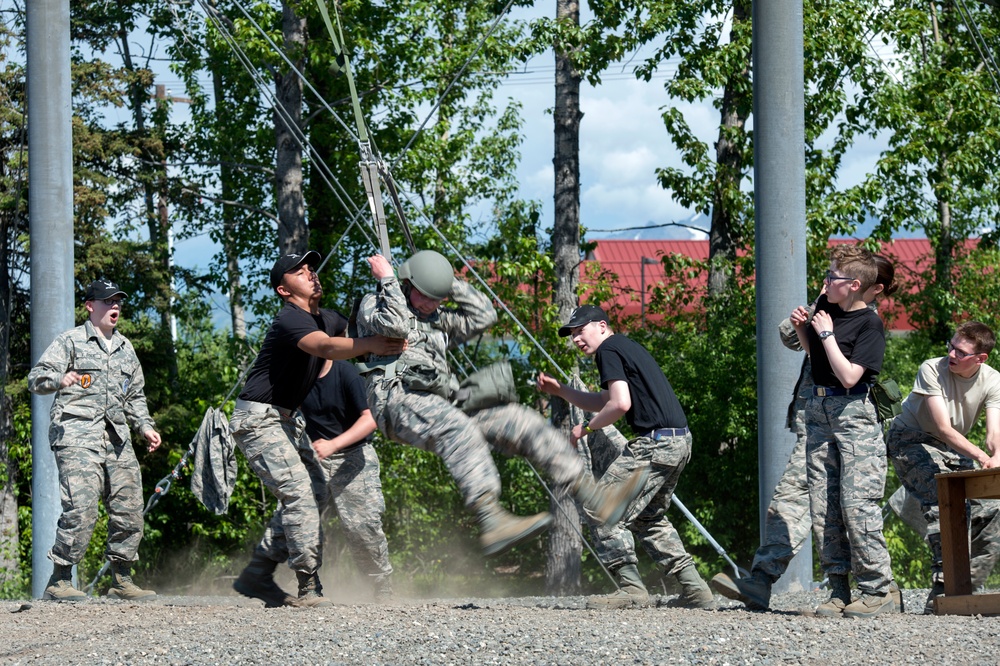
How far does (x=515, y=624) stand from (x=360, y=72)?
11.2 metres

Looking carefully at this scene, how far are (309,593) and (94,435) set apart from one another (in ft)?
6.97

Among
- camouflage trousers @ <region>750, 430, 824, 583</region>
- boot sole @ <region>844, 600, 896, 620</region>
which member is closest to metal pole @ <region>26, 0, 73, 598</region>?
camouflage trousers @ <region>750, 430, 824, 583</region>

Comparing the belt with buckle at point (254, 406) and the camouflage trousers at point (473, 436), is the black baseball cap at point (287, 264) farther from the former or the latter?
the camouflage trousers at point (473, 436)

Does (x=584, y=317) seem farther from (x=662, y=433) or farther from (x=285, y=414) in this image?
(x=285, y=414)

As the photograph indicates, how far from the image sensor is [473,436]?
6.21 meters

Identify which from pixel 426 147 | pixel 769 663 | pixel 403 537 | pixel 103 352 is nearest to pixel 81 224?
pixel 426 147

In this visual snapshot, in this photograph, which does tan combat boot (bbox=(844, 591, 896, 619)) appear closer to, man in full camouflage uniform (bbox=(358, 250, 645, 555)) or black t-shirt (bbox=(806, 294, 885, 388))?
black t-shirt (bbox=(806, 294, 885, 388))

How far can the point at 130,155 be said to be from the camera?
17172mm

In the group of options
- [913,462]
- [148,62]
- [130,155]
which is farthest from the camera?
[148,62]

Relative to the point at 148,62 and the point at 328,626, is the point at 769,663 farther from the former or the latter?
the point at 148,62

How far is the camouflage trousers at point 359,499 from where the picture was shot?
7680 millimetres

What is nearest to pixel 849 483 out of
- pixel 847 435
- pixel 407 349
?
pixel 847 435

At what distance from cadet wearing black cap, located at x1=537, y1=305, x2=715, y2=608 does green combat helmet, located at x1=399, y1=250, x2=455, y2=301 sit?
0.76m

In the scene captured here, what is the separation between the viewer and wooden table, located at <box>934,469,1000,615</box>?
6242 mm
